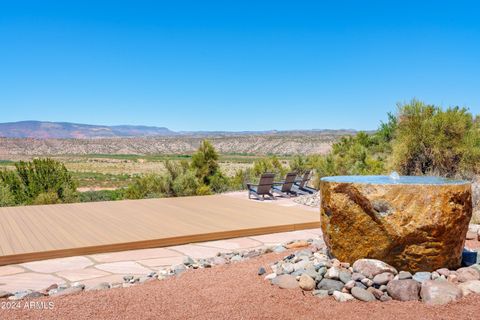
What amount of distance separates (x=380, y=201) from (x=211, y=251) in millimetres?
2622

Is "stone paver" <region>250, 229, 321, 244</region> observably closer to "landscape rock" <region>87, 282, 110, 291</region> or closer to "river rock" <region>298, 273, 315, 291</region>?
"river rock" <region>298, 273, 315, 291</region>

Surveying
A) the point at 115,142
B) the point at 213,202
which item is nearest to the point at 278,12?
the point at 213,202

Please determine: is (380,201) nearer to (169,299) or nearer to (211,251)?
(169,299)

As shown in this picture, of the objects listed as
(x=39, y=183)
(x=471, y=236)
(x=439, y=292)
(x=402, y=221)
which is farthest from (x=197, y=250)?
(x=39, y=183)

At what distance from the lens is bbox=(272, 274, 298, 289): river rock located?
3.80 meters

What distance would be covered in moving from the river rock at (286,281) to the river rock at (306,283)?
0.05 meters

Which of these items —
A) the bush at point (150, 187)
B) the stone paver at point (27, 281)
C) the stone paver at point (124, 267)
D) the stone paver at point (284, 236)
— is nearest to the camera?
the stone paver at point (27, 281)

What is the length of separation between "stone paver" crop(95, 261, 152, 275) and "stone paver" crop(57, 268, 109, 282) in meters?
0.12

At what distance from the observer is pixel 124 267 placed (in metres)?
5.02

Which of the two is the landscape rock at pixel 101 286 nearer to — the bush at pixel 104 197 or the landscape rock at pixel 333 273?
the landscape rock at pixel 333 273

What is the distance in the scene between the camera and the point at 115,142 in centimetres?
10312

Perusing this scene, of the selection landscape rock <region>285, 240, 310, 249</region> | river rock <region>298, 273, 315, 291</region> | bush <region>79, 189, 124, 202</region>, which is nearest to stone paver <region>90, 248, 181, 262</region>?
landscape rock <region>285, 240, 310, 249</region>

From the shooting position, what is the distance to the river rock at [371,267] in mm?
3855

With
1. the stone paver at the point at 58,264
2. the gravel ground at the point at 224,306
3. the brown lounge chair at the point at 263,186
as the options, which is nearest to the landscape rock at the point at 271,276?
the gravel ground at the point at 224,306
